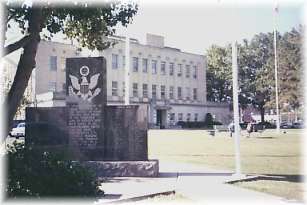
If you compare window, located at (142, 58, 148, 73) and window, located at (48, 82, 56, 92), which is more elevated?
window, located at (142, 58, 148, 73)

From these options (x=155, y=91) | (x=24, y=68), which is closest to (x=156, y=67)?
(x=155, y=91)

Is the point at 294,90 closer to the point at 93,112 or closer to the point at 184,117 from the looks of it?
the point at 184,117

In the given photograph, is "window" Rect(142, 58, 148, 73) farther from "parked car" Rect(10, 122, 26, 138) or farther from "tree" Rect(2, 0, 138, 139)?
"tree" Rect(2, 0, 138, 139)

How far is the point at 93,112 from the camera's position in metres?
13.7

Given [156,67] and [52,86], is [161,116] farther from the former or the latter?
[52,86]

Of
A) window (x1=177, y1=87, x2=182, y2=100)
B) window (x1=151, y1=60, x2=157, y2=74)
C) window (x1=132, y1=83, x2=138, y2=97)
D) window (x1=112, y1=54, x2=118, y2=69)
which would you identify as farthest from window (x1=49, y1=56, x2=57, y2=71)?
window (x1=177, y1=87, x2=182, y2=100)

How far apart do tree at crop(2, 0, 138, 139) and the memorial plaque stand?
10.3ft

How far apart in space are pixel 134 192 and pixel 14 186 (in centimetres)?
391

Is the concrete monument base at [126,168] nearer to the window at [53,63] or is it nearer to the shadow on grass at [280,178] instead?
the shadow on grass at [280,178]

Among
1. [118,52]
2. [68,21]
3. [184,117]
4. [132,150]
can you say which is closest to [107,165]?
[132,150]

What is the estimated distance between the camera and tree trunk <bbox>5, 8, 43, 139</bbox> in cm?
730

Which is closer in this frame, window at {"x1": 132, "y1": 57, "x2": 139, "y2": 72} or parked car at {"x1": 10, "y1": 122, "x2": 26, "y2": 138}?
parked car at {"x1": 10, "y1": 122, "x2": 26, "y2": 138}

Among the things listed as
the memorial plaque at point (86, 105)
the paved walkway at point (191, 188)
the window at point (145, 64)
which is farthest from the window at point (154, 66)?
the paved walkway at point (191, 188)

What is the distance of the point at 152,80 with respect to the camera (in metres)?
68.4
